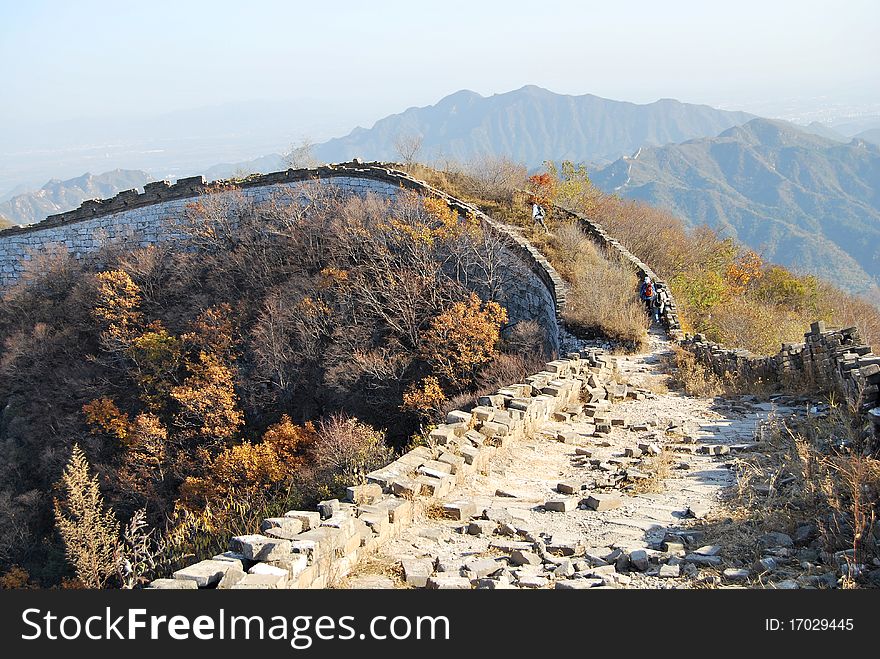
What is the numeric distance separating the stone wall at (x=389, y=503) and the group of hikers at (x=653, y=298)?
3.84m

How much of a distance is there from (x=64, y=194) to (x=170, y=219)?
151681 mm

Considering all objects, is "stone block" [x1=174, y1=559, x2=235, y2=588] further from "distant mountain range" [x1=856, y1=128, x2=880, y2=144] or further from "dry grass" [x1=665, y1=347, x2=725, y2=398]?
"distant mountain range" [x1=856, y1=128, x2=880, y2=144]

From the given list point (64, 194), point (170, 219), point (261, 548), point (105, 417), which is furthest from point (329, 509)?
point (64, 194)

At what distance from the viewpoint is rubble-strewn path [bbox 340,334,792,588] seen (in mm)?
4609

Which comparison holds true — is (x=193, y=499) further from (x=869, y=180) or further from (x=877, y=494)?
(x=869, y=180)

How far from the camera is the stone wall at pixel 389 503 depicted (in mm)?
4273

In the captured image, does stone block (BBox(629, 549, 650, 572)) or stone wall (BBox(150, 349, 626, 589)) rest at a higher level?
stone wall (BBox(150, 349, 626, 589))

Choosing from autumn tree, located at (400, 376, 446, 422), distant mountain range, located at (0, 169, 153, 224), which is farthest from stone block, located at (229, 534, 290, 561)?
distant mountain range, located at (0, 169, 153, 224)

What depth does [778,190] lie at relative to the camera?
110375 mm

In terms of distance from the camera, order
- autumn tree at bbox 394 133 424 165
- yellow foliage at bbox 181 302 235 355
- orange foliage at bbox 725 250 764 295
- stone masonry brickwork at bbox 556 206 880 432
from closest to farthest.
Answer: stone masonry brickwork at bbox 556 206 880 432 → yellow foliage at bbox 181 302 235 355 → orange foliage at bbox 725 250 764 295 → autumn tree at bbox 394 133 424 165

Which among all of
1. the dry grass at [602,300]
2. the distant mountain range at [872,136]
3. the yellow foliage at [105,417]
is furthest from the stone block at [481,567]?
the distant mountain range at [872,136]

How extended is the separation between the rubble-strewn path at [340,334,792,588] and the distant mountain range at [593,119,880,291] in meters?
68.5

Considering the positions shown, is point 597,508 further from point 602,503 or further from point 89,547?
point 89,547

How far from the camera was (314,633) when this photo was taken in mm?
3623
